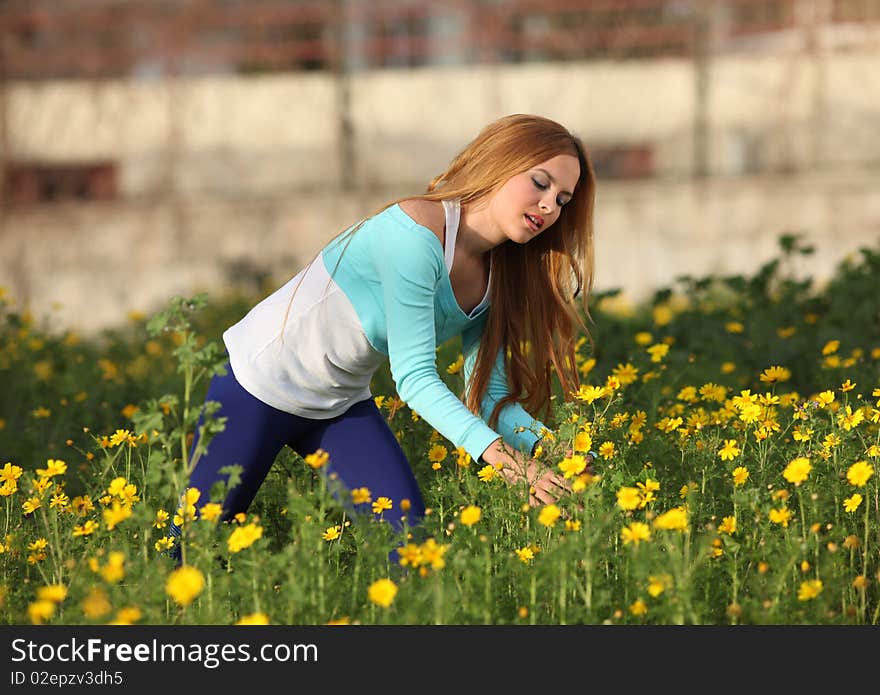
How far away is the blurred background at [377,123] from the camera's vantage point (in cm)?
873

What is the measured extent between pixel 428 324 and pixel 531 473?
0.42 m

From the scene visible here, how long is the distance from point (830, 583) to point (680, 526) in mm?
389

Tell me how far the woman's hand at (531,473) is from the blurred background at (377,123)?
5.71m

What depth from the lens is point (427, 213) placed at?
3.26 meters

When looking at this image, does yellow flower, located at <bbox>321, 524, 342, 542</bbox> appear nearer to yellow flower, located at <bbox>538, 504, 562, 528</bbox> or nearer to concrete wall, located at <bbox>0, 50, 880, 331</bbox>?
yellow flower, located at <bbox>538, 504, 562, 528</bbox>

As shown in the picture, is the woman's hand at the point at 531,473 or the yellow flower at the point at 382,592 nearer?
the yellow flower at the point at 382,592

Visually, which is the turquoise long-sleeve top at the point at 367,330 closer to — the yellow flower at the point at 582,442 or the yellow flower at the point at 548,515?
the yellow flower at the point at 582,442

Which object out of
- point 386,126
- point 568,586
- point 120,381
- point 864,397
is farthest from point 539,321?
point 386,126

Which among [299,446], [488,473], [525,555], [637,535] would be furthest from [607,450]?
[299,446]

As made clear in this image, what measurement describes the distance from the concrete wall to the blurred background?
13 millimetres

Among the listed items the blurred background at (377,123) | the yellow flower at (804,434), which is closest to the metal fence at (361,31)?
the blurred background at (377,123)

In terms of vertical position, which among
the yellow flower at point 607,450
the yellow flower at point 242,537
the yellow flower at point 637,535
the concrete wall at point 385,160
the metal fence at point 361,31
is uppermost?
the metal fence at point 361,31

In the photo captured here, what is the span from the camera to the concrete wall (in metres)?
8.73

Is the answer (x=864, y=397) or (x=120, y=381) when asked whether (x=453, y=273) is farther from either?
(x=120, y=381)
